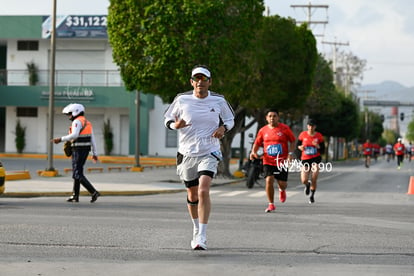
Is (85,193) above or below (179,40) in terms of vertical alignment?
below

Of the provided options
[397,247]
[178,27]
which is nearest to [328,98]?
[178,27]

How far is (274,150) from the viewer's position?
48.0ft

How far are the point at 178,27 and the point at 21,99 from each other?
27558mm

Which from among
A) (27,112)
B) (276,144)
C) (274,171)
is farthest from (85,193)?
(27,112)

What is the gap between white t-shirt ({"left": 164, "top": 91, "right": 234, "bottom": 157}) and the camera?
9133 mm

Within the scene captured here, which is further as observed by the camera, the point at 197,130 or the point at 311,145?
the point at 311,145

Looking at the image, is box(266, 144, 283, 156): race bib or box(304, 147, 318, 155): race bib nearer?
box(266, 144, 283, 156): race bib

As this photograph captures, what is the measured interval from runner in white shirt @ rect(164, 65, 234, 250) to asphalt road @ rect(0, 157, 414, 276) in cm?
78

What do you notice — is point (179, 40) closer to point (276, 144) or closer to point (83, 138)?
point (83, 138)

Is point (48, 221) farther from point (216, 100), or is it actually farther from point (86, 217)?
point (216, 100)

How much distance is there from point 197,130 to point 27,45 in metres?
46.8

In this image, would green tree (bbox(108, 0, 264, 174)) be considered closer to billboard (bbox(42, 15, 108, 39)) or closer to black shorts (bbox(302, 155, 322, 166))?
black shorts (bbox(302, 155, 322, 166))

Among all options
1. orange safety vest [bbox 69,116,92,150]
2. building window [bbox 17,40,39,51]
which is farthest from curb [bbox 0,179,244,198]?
building window [bbox 17,40,39,51]

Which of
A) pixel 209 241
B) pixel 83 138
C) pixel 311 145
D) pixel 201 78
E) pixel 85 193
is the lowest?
pixel 85 193
